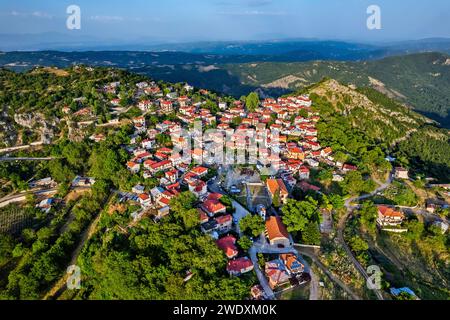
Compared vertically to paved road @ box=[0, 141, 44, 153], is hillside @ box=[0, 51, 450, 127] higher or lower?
higher

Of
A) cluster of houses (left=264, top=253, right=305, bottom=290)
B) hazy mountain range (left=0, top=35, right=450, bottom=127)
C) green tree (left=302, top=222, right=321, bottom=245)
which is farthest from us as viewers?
hazy mountain range (left=0, top=35, right=450, bottom=127)

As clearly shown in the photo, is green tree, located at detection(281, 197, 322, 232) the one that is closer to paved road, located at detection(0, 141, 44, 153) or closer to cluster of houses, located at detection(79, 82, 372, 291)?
cluster of houses, located at detection(79, 82, 372, 291)

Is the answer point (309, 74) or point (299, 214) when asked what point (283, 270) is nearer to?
point (299, 214)

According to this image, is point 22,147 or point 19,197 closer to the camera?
point 19,197

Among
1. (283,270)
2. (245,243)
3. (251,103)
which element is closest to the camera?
(283,270)

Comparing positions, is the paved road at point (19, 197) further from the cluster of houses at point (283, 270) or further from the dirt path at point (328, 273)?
the dirt path at point (328, 273)

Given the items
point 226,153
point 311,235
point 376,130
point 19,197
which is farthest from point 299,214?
point 376,130

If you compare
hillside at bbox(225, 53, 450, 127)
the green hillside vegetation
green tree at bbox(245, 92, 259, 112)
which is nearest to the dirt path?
the green hillside vegetation

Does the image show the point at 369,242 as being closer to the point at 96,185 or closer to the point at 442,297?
the point at 442,297

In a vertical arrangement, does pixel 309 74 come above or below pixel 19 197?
above

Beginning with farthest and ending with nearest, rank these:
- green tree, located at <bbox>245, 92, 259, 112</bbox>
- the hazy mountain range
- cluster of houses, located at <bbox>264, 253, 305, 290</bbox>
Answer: the hazy mountain range
green tree, located at <bbox>245, 92, 259, 112</bbox>
cluster of houses, located at <bbox>264, 253, 305, 290</bbox>

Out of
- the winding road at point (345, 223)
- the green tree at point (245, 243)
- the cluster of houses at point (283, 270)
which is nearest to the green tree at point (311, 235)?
the cluster of houses at point (283, 270)
